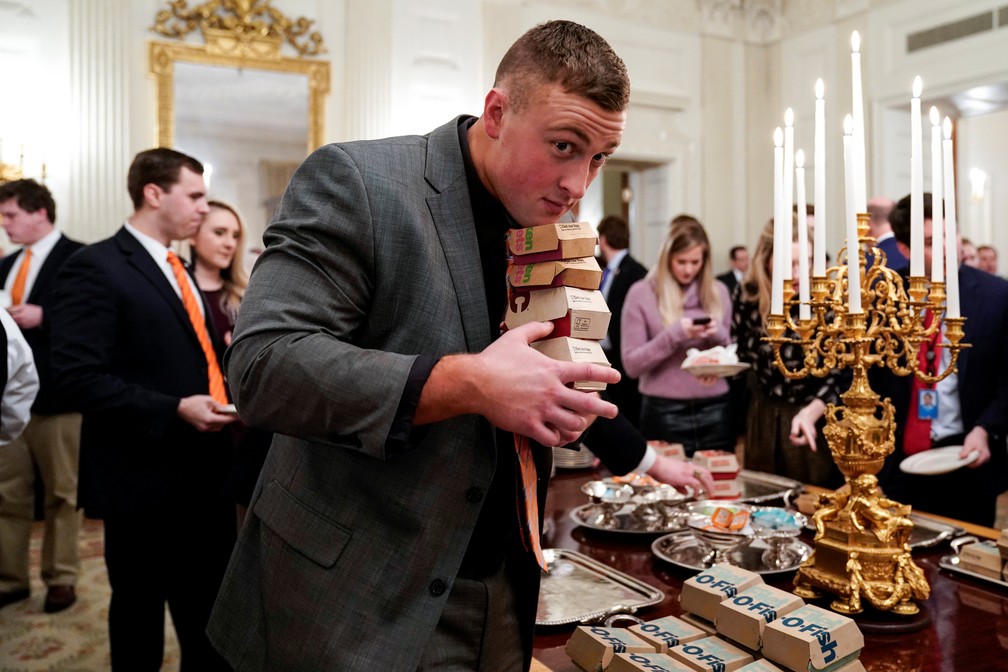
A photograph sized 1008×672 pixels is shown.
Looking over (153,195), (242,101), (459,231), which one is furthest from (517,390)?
(242,101)

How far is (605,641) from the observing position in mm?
1180

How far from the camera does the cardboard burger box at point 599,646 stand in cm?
117

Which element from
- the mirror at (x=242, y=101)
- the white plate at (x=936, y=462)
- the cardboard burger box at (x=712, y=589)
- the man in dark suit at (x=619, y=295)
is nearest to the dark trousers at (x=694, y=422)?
the white plate at (x=936, y=462)

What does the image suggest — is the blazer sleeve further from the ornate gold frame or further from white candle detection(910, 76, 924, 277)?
the ornate gold frame

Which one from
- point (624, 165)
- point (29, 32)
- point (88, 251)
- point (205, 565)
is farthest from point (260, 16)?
point (205, 565)

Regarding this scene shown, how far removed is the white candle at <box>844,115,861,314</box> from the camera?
4.76 ft

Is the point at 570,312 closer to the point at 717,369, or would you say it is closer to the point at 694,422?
the point at 717,369

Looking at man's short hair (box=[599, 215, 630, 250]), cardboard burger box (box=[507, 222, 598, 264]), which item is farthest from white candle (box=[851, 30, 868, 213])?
man's short hair (box=[599, 215, 630, 250])

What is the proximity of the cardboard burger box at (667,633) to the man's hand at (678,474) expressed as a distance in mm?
588

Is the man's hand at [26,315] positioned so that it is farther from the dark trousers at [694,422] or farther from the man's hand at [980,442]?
the man's hand at [980,442]

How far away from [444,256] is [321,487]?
1.17 ft

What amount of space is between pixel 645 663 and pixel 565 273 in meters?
0.54

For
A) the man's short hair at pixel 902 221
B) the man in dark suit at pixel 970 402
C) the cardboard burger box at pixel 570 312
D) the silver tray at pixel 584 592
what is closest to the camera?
the cardboard burger box at pixel 570 312

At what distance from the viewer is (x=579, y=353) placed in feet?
3.17
